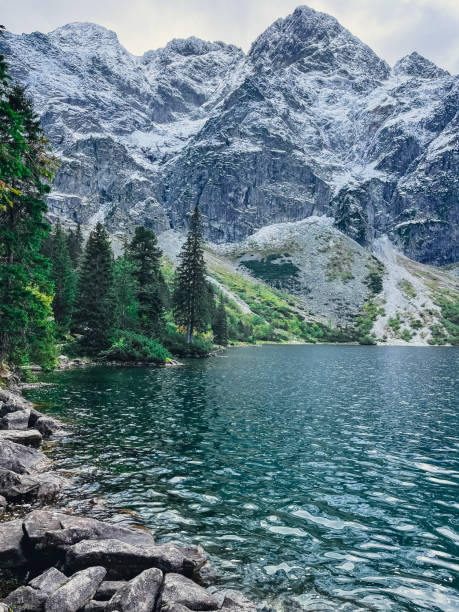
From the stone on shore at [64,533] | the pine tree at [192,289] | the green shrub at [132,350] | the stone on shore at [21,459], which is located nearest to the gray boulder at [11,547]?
the stone on shore at [64,533]

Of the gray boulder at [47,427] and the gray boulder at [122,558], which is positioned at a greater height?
the gray boulder at [122,558]

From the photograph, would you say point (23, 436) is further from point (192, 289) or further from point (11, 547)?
point (192, 289)

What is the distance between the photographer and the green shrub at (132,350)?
2135 inches

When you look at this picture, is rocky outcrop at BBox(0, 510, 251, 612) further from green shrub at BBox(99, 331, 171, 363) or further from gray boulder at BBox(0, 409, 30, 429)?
green shrub at BBox(99, 331, 171, 363)

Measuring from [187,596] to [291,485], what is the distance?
7920 mm

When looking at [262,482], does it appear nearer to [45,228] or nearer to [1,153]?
[1,153]

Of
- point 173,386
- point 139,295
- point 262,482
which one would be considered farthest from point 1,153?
point 139,295

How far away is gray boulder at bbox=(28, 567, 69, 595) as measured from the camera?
7492 millimetres

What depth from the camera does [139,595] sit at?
734 centimetres

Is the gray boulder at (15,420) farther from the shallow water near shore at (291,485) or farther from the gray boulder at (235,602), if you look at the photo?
the gray boulder at (235,602)

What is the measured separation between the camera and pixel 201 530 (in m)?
11.1

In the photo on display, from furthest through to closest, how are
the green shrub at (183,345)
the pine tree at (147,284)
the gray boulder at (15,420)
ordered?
the green shrub at (183,345) < the pine tree at (147,284) < the gray boulder at (15,420)

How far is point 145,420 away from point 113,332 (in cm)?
3493

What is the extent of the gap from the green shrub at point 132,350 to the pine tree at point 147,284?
20.8ft
